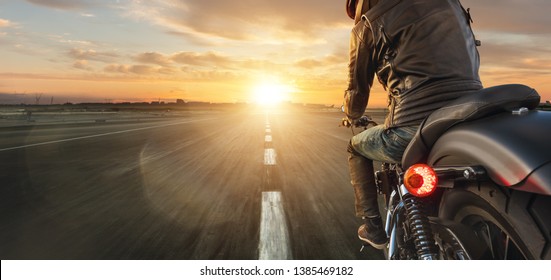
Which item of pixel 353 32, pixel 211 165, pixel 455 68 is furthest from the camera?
pixel 211 165

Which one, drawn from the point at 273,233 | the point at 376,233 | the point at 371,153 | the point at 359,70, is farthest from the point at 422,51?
the point at 273,233

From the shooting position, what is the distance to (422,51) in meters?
2.31

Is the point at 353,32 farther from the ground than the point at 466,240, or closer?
farther from the ground

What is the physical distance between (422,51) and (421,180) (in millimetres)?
836

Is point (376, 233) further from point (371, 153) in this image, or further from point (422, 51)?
point (422, 51)

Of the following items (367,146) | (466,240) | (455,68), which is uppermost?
(455,68)

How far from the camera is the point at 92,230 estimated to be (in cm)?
392

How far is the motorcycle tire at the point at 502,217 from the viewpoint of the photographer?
148 centimetres

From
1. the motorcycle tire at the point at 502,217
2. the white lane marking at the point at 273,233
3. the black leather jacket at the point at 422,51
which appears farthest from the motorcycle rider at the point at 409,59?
the white lane marking at the point at 273,233

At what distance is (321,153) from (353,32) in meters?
7.76

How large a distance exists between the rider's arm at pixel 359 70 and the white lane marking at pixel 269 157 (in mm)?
5707
